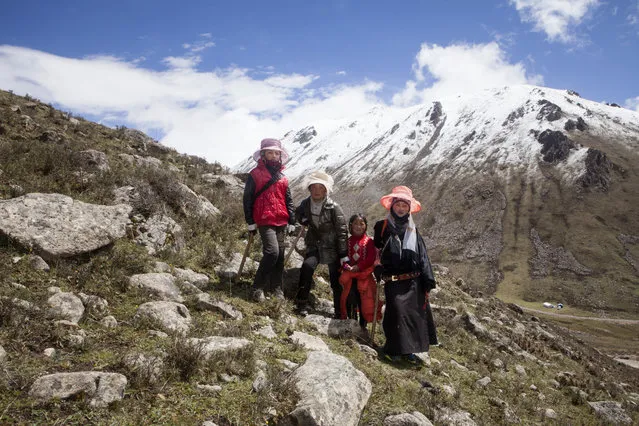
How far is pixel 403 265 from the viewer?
658cm

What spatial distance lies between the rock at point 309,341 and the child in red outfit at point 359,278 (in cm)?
151

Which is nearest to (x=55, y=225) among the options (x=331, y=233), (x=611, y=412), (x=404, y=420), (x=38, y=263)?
(x=38, y=263)

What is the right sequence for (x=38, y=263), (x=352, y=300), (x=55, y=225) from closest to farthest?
1. (x=38, y=263)
2. (x=55, y=225)
3. (x=352, y=300)

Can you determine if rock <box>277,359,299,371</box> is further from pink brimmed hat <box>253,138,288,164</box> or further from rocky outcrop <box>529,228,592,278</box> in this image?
rocky outcrop <box>529,228,592,278</box>

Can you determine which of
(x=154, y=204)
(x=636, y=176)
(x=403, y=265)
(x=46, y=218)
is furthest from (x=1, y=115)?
(x=636, y=176)

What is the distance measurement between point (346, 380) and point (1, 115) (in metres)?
13.3

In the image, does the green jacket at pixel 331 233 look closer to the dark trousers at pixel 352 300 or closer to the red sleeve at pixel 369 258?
the red sleeve at pixel 369 258

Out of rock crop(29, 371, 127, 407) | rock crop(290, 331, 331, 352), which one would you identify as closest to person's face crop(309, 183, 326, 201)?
rock crop(290, 331, 331, 352)

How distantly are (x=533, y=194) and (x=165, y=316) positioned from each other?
133646mm

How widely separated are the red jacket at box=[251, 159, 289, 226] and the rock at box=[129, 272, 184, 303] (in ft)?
6.31

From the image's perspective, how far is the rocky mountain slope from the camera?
3.32 m

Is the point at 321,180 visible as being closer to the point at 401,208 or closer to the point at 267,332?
the point at 401,208

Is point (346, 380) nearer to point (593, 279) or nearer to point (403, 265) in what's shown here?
point (403, 265)

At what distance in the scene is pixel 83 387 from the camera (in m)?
3.03
